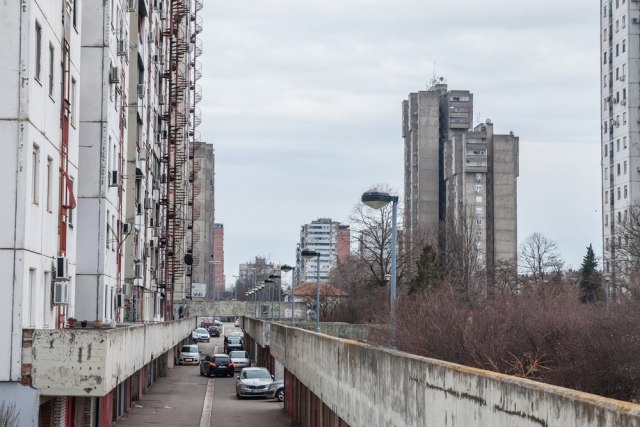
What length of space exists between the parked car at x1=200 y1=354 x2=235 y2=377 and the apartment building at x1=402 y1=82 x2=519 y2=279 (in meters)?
65.9

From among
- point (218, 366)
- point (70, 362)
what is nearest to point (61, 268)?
point (70, 362)

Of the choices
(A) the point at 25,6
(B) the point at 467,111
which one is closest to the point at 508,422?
(A) the point at 25,6

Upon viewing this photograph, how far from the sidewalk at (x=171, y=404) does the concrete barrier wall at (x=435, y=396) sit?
17498mm

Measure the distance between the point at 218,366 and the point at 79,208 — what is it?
1518 inches

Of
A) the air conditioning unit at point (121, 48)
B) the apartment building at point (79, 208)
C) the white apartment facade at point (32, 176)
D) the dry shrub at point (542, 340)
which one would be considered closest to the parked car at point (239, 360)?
the apartment building at point (79, 208)

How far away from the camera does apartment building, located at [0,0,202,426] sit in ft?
73.4

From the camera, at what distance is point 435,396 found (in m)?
13.5

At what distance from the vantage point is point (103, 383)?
73.9ft

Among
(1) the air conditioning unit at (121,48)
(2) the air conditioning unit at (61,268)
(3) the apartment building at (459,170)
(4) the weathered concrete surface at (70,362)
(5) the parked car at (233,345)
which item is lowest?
(5) the parked car at (233,345)

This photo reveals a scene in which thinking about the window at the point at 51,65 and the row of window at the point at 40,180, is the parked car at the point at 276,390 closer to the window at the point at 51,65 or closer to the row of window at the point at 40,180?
the row of window at the point at 40,180

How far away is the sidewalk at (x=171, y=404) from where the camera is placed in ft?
140

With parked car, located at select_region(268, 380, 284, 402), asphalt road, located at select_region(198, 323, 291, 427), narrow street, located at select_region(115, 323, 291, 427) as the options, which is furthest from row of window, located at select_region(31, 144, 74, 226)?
parked car, located at select_region(268, 380, 284, 402)

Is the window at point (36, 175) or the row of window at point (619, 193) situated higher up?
the row of window at point (619, 193)

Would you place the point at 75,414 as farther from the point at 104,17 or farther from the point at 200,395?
the point at 200,395
